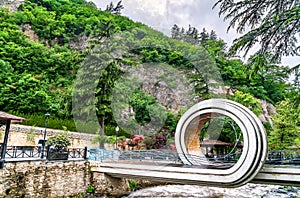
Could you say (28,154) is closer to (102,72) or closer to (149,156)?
(149,156)

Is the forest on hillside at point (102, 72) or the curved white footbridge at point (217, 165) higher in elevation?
the forest on hillside at point (102, 72)

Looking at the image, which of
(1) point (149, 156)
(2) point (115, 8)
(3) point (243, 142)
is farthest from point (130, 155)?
(2) point (115, 8)

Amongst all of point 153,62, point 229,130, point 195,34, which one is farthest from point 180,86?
point 195,34

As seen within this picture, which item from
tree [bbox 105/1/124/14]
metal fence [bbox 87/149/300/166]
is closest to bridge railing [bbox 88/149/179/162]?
metal fence [bbox 87/149/300/166]

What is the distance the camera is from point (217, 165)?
8164 mm

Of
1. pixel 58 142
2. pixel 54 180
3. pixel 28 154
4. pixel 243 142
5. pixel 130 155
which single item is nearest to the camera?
pixel 243 142

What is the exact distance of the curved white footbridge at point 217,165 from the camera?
21.4ft

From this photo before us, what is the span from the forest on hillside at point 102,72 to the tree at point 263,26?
1.5 inches

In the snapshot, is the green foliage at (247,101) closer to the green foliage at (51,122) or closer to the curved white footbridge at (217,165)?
the curved white footbridge at (217,165)

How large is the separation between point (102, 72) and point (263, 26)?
1345 centimetres

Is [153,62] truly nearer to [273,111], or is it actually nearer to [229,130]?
[229,130]

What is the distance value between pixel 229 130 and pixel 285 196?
35.0 feet

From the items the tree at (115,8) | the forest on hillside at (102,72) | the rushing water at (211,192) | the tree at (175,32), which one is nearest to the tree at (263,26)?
the forest on hillside at (102,72)

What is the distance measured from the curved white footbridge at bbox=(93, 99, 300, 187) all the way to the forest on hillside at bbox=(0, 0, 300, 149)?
→ 53.1 inches
